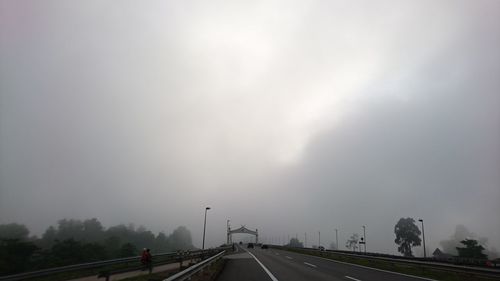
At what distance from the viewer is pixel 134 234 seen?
145 m

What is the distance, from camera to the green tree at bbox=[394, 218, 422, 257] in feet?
435

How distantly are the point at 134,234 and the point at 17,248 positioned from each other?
99673mm

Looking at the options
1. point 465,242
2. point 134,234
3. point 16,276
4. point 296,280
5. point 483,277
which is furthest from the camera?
point 134,234

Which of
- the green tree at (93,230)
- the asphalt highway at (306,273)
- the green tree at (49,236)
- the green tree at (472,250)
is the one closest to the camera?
the asphalt highway at (306,273)

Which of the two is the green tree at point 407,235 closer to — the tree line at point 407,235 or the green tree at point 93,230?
the tree line at point 407,235

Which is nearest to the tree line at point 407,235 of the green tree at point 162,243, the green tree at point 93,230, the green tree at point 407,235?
the green tree at point 407,235

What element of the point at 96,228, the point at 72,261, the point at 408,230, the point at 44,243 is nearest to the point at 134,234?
the point at 96,228

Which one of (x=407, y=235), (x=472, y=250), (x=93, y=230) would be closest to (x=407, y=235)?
(x=407, y=235)

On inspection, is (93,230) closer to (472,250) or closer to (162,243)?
(162,243)

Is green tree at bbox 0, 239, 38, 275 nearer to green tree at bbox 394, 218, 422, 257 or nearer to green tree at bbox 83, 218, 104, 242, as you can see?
green tree at bbox 83, 218, 104, 242

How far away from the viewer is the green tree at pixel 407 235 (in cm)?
13262

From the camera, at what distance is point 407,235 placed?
13312 centimetres

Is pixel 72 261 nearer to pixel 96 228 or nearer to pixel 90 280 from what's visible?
pixel 90 280

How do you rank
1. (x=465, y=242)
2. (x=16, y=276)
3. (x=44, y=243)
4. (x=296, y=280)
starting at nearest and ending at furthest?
(x=16, y=276) → (x=296, y=280) → (x=465, y=242) → (x=44, y=243)
